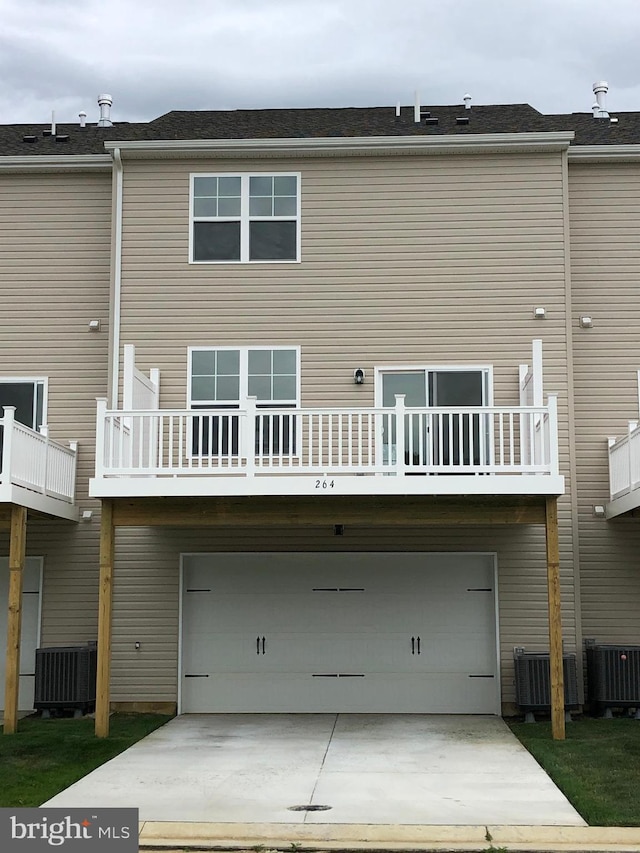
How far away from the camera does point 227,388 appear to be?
15.8m

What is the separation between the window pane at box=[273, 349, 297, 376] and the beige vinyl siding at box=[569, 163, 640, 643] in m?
4.24

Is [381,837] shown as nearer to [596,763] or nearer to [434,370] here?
[596,763]

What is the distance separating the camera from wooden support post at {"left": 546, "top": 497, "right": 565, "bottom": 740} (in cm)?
1295

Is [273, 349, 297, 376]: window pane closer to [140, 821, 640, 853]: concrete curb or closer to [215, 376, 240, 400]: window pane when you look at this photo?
[215, 376, 240, 400]: window pane

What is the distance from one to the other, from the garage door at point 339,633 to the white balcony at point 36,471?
2.06 meters

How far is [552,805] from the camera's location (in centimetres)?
959

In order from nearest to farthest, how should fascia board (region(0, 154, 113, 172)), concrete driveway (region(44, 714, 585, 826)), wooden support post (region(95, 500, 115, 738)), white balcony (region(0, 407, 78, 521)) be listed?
concrete driveway (region(44, 714, 585, 826)) < white balcony (region(0, 407, 78, 521)) < wooden support post (region(95, 500, 115, 738)) < fascia board (region(0, 154, 113, 172))

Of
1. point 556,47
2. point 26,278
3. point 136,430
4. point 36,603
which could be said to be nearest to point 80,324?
point 26,278

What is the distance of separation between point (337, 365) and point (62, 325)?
14.2ft

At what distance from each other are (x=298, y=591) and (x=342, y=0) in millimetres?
12077

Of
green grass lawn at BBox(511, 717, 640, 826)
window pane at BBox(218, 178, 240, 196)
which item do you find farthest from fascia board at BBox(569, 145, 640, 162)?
green grass lawn at BBox(511, 717, 640, 826)

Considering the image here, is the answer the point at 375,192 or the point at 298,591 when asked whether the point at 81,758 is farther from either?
the point at 375,192

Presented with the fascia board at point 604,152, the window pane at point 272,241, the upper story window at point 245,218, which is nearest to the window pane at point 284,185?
the upper story window at point 245,218

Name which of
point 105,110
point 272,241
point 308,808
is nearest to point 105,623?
point 308,808
